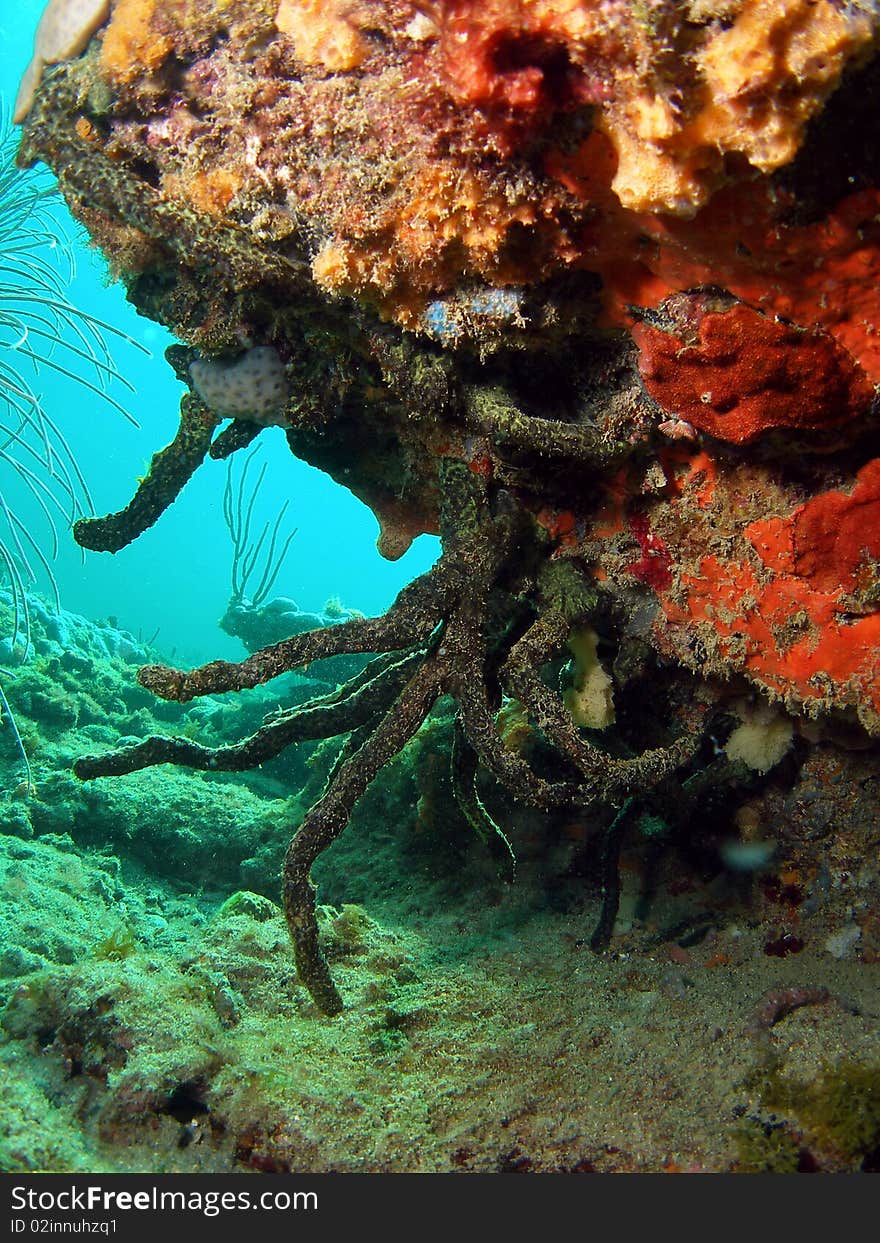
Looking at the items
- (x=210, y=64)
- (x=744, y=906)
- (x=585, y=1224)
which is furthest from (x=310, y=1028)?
(x=210, y=64)

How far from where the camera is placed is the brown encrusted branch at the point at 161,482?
112 inches

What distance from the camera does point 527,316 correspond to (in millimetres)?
2172

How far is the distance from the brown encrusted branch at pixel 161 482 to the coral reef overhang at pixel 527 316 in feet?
0.05

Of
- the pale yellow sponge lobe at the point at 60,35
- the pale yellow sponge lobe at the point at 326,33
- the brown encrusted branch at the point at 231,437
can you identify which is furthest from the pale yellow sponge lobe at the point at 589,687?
the pale yellow sponge lobe at the point at 60,35

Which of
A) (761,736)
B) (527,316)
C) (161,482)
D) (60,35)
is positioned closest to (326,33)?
(527,316)

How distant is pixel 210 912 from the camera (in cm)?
514

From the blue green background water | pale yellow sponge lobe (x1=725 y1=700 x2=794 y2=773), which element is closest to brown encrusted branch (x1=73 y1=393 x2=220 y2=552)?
pale yellow sponge lobe (x1=725 y1=700 x2=794 y2=773)

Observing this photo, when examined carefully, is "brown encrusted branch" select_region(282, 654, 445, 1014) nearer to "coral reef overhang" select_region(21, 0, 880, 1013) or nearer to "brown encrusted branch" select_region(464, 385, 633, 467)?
"coral reef overhang" select_region(21, 0, 880, 1013)

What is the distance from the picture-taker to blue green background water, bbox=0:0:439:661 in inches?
1716

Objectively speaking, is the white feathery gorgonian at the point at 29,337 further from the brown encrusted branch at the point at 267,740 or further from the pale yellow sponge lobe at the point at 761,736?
the pale yellow sponge lobe at the point at 761,736

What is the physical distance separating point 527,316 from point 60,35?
1.97 metres

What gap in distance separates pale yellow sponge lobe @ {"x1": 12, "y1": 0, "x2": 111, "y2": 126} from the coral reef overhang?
3 cm

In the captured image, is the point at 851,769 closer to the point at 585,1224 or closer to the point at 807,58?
the point at 585,1224

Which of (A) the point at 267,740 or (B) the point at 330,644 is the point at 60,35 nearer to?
(B) the point at 330,644
